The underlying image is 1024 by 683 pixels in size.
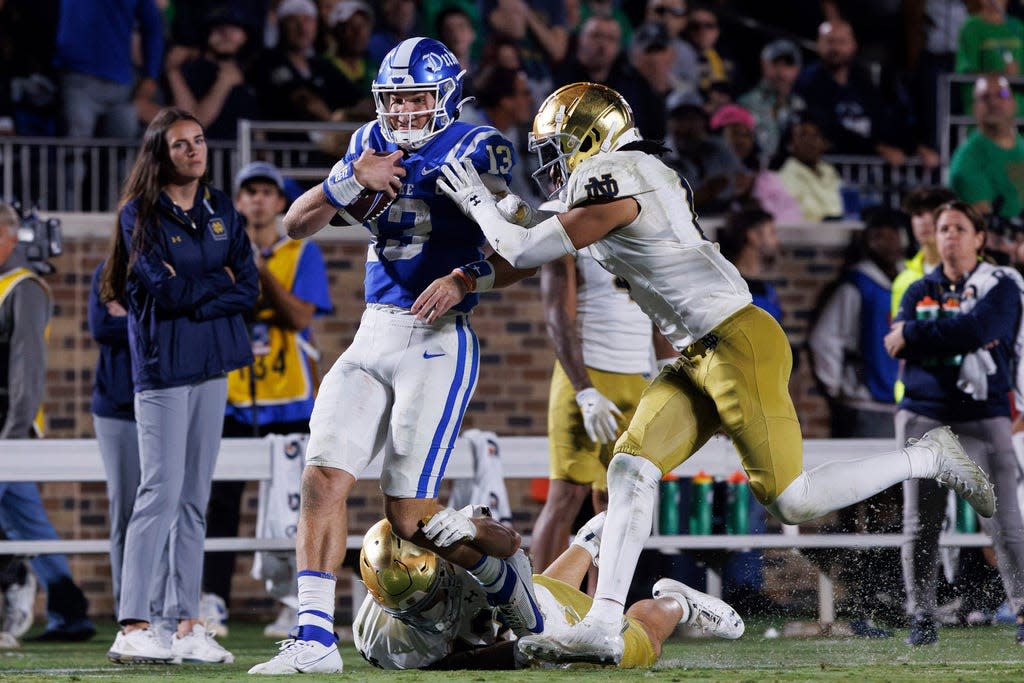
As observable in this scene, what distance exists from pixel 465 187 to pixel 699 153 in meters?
5.81

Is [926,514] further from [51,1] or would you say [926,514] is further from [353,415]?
[51,1]

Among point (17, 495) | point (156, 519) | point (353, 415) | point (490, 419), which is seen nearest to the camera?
point (353, 415)

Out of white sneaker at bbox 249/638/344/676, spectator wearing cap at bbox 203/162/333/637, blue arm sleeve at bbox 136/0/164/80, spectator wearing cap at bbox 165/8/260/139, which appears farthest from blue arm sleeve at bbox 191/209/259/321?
blue arm sleeve at bbox 136/0/164/80

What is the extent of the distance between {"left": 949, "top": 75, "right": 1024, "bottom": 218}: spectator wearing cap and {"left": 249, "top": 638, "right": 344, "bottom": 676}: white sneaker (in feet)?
20.8

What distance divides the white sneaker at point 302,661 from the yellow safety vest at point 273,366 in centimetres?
321

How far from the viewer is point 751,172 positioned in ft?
37.4

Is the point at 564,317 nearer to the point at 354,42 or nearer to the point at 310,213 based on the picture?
the point at 310,213

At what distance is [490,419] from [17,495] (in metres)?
3.07

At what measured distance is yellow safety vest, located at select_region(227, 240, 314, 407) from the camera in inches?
339

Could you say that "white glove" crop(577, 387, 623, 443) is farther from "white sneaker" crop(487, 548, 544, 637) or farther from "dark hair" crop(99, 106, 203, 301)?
"dark hair" crop(99, 106, 203, 301)

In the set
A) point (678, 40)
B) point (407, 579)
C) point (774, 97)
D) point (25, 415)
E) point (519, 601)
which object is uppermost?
point (678, 40)

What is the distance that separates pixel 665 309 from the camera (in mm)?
5891

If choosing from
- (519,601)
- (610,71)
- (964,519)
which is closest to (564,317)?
(519,601)

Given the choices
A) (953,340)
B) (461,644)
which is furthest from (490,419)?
(461,644)
